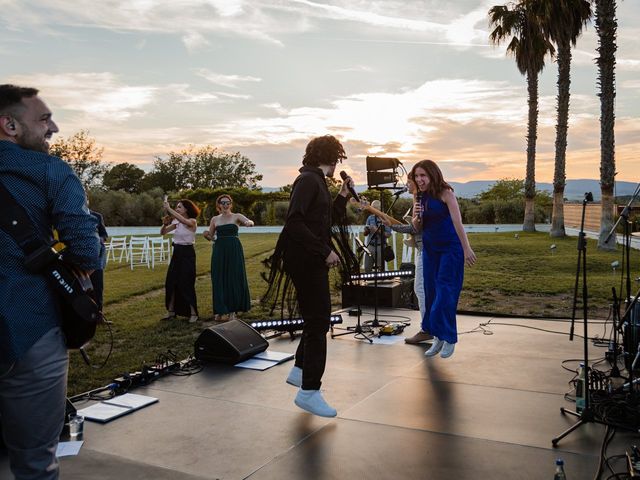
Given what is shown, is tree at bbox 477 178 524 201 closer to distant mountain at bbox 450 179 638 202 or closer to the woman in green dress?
distant mountain at bbox 450 179 638 202

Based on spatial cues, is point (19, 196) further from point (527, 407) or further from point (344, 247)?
point (527, 407)

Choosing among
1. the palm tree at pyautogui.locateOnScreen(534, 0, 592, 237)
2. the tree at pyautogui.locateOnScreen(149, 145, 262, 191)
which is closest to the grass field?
the palm tree at pyautogui.locateOnScreen(534, 0, 592, 237)

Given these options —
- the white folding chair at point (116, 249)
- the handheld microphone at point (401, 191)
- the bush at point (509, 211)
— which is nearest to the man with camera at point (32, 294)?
the handheld microphone at point (401, 191)

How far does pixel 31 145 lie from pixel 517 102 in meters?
25.7

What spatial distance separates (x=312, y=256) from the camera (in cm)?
381

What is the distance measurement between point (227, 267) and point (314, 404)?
411 centimetres

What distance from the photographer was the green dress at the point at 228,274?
769cm

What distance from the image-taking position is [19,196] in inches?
82.0

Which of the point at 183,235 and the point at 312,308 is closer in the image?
the point at 312,308

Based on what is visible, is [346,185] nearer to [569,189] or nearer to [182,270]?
[182,270]

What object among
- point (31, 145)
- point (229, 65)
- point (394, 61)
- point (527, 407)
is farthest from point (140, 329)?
point (229, 65)

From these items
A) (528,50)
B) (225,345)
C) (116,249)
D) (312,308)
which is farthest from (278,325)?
(528,50)

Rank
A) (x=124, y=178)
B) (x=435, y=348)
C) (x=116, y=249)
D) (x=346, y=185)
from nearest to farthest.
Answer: (x=346, y=185), (x=435, y=348), (x=116, y=249), (x=124, y=178)

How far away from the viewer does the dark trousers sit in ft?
12.6
